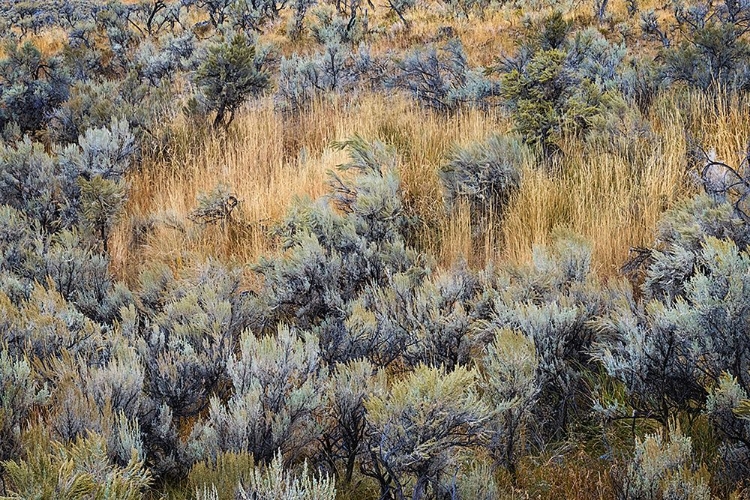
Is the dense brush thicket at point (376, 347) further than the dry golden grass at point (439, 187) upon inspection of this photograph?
No

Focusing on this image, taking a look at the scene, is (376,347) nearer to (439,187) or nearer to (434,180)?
(439,187)

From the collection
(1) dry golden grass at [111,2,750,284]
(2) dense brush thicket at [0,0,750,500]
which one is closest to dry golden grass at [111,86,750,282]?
(1) dry golden grass at [111,2,750,284]

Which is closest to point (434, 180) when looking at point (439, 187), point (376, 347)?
point (439, 187)

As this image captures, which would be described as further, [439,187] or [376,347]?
[439,187]

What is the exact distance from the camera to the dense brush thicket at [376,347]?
182cm

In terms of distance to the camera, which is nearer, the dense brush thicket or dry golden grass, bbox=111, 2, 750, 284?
the dense brush thicket

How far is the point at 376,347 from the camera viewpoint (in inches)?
112

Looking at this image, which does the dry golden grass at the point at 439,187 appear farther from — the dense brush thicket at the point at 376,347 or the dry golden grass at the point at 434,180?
the dense brush thicket at the point at 376,347

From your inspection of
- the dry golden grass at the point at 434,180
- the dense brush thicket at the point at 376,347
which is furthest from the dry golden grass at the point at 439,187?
the dense brush thicket at the point at 376,347

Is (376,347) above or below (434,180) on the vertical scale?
below

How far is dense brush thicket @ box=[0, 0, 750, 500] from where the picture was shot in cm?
182

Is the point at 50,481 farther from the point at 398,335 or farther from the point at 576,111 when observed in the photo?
the point at 576,111

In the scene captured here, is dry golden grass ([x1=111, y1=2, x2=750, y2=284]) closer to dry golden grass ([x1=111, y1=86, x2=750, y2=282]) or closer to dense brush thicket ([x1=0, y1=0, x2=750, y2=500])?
dry golden grass ([x1=111, y1=86, x2=750, y2=282])

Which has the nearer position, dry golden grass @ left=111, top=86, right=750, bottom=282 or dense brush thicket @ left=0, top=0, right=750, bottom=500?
dense brush thicket @ left=0, top=0, right=750, bottom=500
